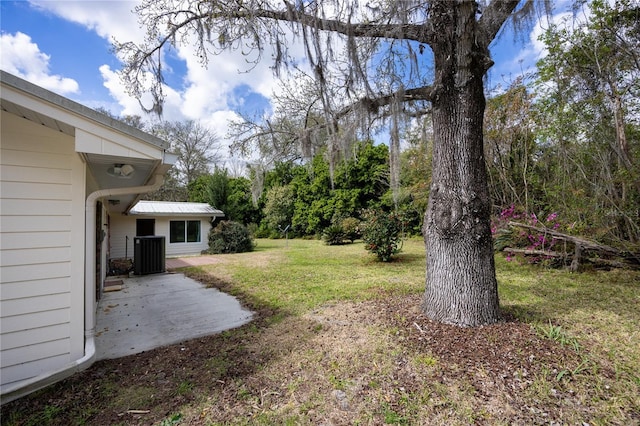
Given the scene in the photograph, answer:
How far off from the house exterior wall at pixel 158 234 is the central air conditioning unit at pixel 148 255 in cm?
332

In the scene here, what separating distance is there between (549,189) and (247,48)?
7.04 meters

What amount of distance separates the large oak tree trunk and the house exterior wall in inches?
408

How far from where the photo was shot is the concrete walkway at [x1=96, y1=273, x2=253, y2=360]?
3.30m

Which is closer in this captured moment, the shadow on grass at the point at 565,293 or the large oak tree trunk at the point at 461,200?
the large oak tree trunk at the point at 461,200

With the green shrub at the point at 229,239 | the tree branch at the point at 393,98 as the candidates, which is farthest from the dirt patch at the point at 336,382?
the green shrub at the point at 229,239

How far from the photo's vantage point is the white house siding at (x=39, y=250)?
2250mm

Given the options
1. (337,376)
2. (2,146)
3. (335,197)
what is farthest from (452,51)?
(335,197)

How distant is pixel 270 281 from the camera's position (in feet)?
20.2

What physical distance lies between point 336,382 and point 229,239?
34.6 feet

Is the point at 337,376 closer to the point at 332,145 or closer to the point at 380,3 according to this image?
the point at 332,145

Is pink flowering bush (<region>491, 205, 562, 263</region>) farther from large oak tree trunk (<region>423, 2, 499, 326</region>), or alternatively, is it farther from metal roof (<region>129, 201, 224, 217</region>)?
metal roof (<region>129, 201, 224, 217</region>)

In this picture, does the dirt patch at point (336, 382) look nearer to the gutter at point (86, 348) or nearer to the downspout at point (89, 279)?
the gutter at point (86, 348)

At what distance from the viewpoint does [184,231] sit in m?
12.7

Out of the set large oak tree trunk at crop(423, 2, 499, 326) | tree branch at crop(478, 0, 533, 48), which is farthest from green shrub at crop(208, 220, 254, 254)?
tree branch at crop(478, 0, 533, 48)
